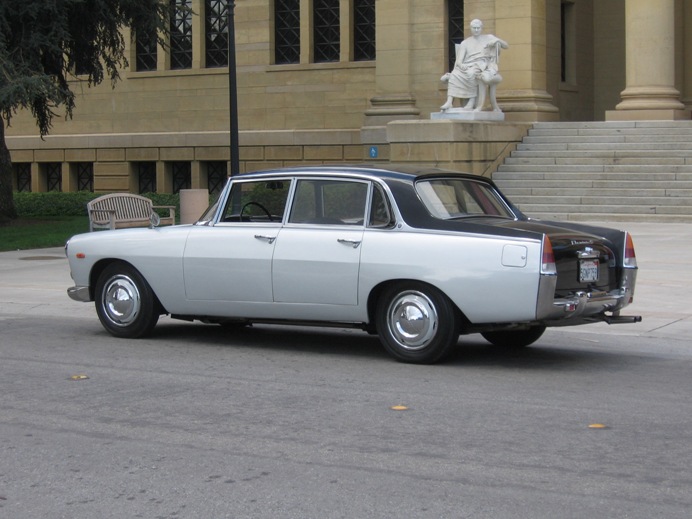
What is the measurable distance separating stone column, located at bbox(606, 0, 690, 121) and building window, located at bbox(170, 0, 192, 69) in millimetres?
15369

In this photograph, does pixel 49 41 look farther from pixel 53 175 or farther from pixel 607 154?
pixel 53 175

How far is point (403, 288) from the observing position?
30.7 ft

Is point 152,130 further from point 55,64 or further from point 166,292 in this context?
point 166,292

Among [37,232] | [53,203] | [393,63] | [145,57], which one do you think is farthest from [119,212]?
[145,57]

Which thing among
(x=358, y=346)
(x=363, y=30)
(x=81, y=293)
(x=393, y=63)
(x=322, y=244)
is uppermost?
(x=363, y=30)

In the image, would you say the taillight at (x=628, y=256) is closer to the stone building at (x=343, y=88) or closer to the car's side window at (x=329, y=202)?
the car's side window at (x=329, y=202)

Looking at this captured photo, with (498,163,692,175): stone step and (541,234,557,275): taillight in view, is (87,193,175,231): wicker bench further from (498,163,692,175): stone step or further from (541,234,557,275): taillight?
(541,234,557,275): taillight

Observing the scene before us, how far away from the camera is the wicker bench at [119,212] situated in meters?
20.0

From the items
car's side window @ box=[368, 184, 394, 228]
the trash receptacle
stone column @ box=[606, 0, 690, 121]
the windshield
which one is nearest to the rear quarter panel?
car's side window @ box=[368, 184, 394, 228]

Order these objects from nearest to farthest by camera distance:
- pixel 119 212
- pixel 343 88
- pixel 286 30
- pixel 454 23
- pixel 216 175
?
pixel 119 212, pixel 454 23, pixel 343 88, pixel 286 30, pixel 216 175

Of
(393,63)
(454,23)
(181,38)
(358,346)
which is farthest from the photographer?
(181,38)

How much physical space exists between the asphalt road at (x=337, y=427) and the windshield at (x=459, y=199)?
44.9 inches

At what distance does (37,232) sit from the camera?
23641mm

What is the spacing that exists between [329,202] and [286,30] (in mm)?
28788
